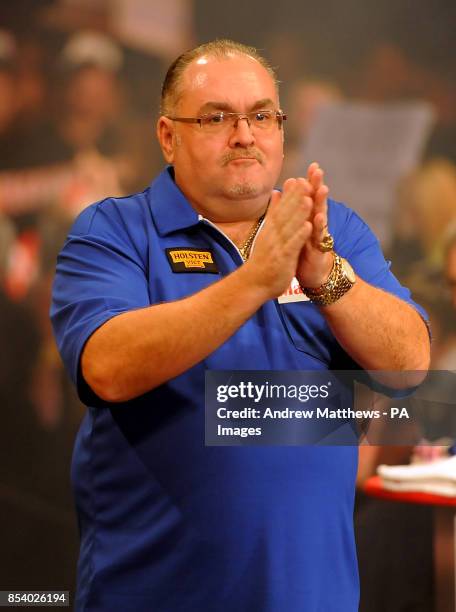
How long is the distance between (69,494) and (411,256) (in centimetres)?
165

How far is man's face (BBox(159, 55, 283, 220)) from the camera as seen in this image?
6.13 feet

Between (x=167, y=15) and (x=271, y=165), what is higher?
(x=167, y=15)

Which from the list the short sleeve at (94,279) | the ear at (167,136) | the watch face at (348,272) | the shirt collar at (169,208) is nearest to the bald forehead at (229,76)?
the ear at (167,136)

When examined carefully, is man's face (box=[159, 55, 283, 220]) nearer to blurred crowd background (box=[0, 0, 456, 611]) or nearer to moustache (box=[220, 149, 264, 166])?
moustache (box=[220, 149, 264, 166])

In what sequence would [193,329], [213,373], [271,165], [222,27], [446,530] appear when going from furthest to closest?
1. [222,27]
2. [446,530]
3. [271,165]
4. [213,373]
5. [193,329]

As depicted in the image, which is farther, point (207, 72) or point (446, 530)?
point (446, 530)

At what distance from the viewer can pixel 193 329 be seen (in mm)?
1553

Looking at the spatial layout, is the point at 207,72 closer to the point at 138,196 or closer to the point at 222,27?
the point at 138,196

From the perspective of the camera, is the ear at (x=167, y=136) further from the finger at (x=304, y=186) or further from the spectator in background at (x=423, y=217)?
the spectator in background at (x=423, y=217)

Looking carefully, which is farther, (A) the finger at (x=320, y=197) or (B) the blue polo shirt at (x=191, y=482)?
(B) the blue polo shirt at (x=191, y=482)

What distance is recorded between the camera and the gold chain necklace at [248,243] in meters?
1.94

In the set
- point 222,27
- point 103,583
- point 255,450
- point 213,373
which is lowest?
point 103,583

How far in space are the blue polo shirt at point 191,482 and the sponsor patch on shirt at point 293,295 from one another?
1 cm

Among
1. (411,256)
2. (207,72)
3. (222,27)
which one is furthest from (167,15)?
(207,72)
